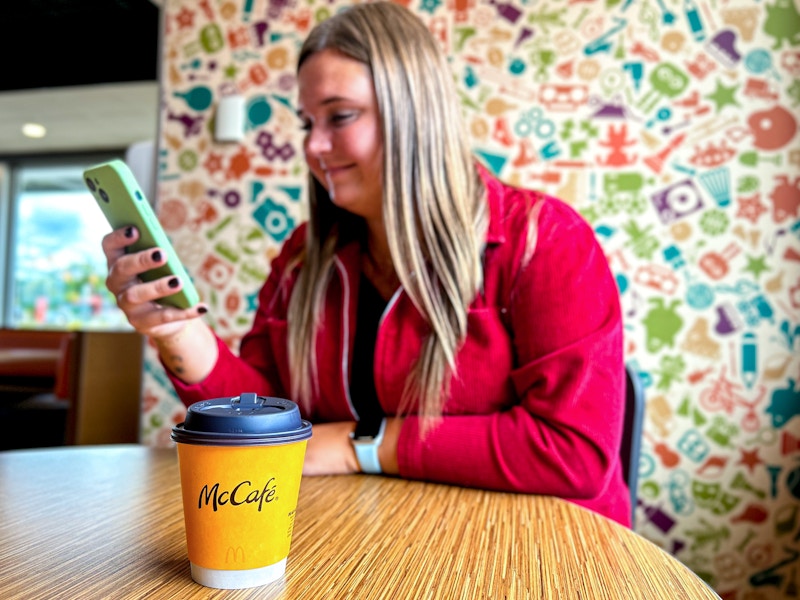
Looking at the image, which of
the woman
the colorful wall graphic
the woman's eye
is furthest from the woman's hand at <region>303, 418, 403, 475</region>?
the colorful wall graphic

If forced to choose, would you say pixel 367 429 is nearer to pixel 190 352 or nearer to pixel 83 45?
pixel 190 352

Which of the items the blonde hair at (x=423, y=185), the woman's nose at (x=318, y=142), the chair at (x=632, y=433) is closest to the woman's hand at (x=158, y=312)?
the blonde hair at (x=423, y=185)

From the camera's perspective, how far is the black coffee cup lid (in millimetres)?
438

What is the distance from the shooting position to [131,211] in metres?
0.70

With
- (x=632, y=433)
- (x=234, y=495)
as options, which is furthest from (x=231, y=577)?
(x=632, y=433)

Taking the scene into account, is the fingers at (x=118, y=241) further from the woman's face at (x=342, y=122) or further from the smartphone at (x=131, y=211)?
the woman's face at (x=342, y=122)

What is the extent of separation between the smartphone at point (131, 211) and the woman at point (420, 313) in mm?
22

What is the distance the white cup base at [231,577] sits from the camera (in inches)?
18.1

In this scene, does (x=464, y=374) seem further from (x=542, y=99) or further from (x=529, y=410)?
(x=542, y=99)

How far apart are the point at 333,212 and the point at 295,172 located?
0.78m

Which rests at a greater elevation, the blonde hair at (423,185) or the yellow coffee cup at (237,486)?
the blonde hair at (423,185)

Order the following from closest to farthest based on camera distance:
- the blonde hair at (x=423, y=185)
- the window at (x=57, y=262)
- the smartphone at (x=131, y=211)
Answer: the smartphone at (x=131, y=211)
the blonde hair at (x=423, y=185)
the window at (x=57, y=262)

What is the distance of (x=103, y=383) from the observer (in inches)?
89.7

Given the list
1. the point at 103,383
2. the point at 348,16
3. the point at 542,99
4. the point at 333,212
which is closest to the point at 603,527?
the point at 333,212
